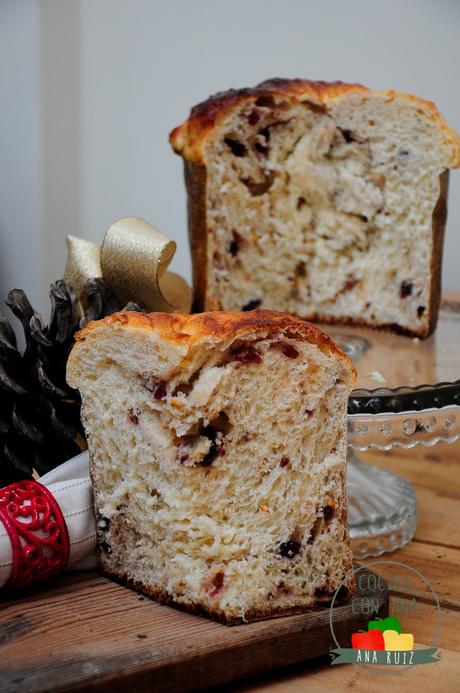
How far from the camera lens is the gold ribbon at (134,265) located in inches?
55.2

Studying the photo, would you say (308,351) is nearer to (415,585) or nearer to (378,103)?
(415,585)

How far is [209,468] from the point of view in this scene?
99cm

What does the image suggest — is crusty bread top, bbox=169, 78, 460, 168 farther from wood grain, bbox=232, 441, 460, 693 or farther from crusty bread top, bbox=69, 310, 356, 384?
crusty bread top, bbox=69, 310, 356, 384

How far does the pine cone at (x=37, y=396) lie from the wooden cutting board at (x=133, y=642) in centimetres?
22

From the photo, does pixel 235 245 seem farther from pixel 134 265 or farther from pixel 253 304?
pixel 134 265

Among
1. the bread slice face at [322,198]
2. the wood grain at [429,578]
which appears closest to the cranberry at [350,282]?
the bread slice face at [322,198]

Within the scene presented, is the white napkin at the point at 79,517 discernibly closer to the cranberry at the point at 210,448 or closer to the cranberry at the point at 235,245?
the cranberry at the point at 210,448

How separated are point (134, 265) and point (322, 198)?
463 millimetres

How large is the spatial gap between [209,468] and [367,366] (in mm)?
506

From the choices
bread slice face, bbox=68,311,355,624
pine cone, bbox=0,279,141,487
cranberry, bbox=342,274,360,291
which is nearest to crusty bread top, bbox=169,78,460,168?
cranberry, bbox=342,274,360,291

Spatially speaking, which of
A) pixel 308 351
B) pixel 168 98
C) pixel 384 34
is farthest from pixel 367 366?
pixel 168 98

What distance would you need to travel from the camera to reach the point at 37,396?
123cm

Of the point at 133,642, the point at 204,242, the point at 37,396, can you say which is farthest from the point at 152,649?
the point at 204,242

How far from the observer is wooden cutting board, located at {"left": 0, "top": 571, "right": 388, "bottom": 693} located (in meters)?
0.88
